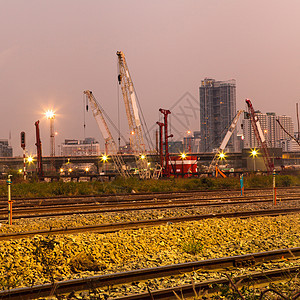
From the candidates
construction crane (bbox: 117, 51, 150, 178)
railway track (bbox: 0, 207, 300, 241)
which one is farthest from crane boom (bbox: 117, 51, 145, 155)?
railway track (bbox: 0, 207, 300, 241)

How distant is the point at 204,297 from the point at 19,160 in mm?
120058

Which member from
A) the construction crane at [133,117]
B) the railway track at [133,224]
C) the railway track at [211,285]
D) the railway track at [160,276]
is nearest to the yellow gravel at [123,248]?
the railway track at [160,276]

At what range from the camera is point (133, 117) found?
58938 mm

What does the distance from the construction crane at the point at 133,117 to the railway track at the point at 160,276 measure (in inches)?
1903

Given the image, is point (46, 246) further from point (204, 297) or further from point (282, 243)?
point (282, 243)

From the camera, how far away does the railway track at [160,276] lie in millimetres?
5452

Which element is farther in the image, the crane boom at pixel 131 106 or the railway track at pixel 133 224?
the crane boom at pixel 131 106

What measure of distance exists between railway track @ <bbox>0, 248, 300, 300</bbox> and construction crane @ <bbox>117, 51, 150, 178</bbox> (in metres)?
48.3

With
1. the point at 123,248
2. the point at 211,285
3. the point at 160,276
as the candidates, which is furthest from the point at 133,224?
the point at 211,285

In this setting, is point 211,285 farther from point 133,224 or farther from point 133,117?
point 133,117

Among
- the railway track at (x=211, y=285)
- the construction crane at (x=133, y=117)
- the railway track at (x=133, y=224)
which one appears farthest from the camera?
the construction crane at (x=133, y=117)

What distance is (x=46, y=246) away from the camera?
25.7 ft

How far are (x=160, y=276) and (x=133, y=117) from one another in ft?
174

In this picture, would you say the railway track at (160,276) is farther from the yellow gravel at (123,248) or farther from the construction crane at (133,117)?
the construction crane at (133,117)
